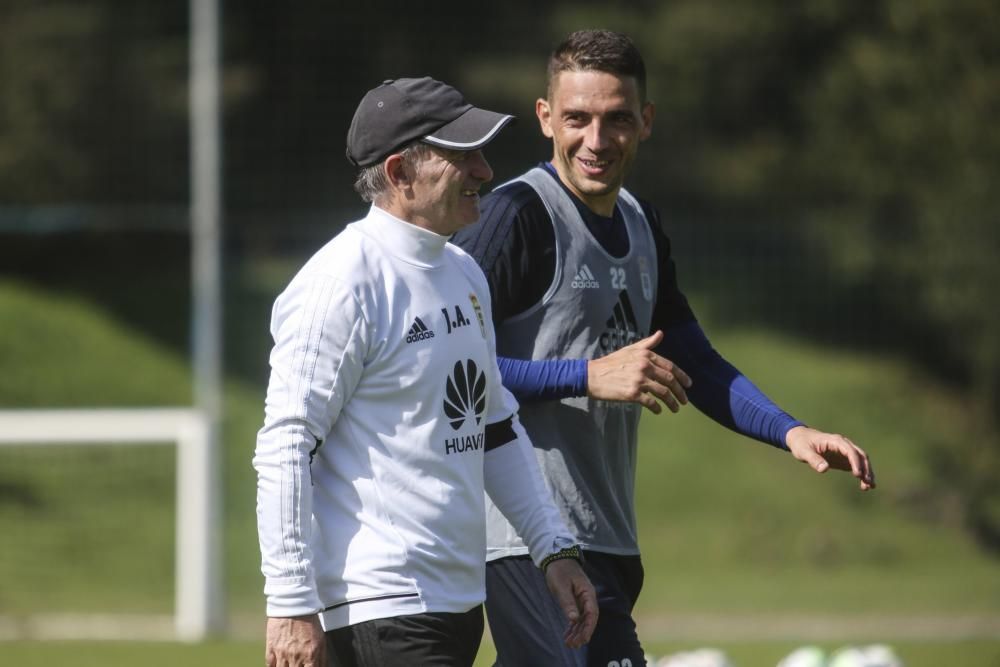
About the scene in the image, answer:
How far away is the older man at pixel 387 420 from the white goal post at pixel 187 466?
23.9ft

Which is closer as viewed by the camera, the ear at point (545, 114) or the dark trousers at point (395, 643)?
the dark trousers at point (395, 643)

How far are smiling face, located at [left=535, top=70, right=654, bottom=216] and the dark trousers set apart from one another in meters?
1.33

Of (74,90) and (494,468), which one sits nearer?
(494,468)

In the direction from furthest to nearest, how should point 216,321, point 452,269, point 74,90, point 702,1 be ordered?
point 702,1 < point 74,90 < point 216,321 < point 452,269

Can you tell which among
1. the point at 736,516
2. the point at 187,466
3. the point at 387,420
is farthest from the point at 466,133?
the point at 736,516

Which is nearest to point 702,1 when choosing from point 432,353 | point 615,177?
point 615,177

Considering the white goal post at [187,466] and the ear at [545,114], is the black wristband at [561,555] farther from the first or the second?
the white goal post at [187,466]

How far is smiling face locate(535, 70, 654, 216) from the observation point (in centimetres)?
389

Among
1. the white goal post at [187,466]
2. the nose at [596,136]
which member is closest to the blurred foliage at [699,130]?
the white goal post at [187,466]

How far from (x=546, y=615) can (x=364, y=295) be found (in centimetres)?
110

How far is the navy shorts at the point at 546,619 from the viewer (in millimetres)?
3688

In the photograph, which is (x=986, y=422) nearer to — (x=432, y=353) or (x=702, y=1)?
(x=702, y=1)

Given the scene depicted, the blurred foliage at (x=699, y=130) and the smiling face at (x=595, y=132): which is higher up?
the blurred foliage at (x=699, y=130)

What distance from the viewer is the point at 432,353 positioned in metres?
3.09
